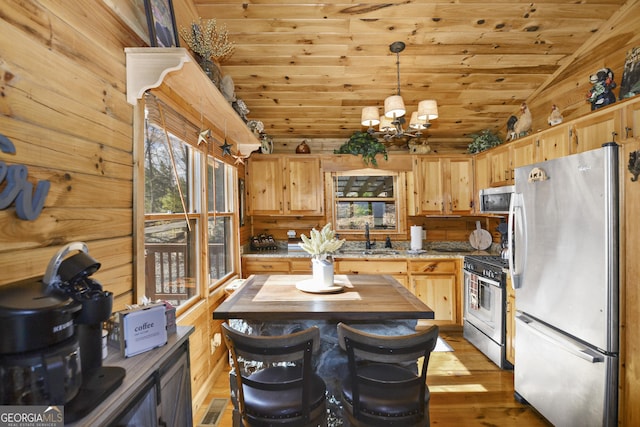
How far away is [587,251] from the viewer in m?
1.83

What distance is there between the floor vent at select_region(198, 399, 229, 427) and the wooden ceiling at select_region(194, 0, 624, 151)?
312 cm

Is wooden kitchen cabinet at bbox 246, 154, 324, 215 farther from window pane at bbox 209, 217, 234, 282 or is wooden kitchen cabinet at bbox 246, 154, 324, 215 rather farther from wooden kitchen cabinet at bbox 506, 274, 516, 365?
wooden kitchen cabinet at bbox 506, 274, 516, 365

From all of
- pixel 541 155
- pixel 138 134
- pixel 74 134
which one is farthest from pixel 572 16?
pixel 74 134

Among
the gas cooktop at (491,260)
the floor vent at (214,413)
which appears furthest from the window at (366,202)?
the floor vent at (214,413)

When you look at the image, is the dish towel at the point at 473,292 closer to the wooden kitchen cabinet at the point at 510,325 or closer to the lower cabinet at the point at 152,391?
the wooden kitchen cabinet at the point at 510,325

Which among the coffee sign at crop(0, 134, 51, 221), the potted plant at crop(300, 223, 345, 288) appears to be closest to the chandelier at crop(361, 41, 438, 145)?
the potted plant at crop(300, 223, 345, 288)

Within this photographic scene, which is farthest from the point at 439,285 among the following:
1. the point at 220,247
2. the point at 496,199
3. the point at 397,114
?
the point at 220,247

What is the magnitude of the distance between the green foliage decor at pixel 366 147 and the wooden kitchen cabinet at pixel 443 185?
532 mm

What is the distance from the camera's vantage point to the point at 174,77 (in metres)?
1.78

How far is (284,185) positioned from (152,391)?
11.2 feet

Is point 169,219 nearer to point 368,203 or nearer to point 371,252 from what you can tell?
point 371,252

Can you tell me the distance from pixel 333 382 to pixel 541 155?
2.77 meters

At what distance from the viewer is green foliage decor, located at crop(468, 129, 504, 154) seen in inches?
157

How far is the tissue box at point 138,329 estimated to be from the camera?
103cm
